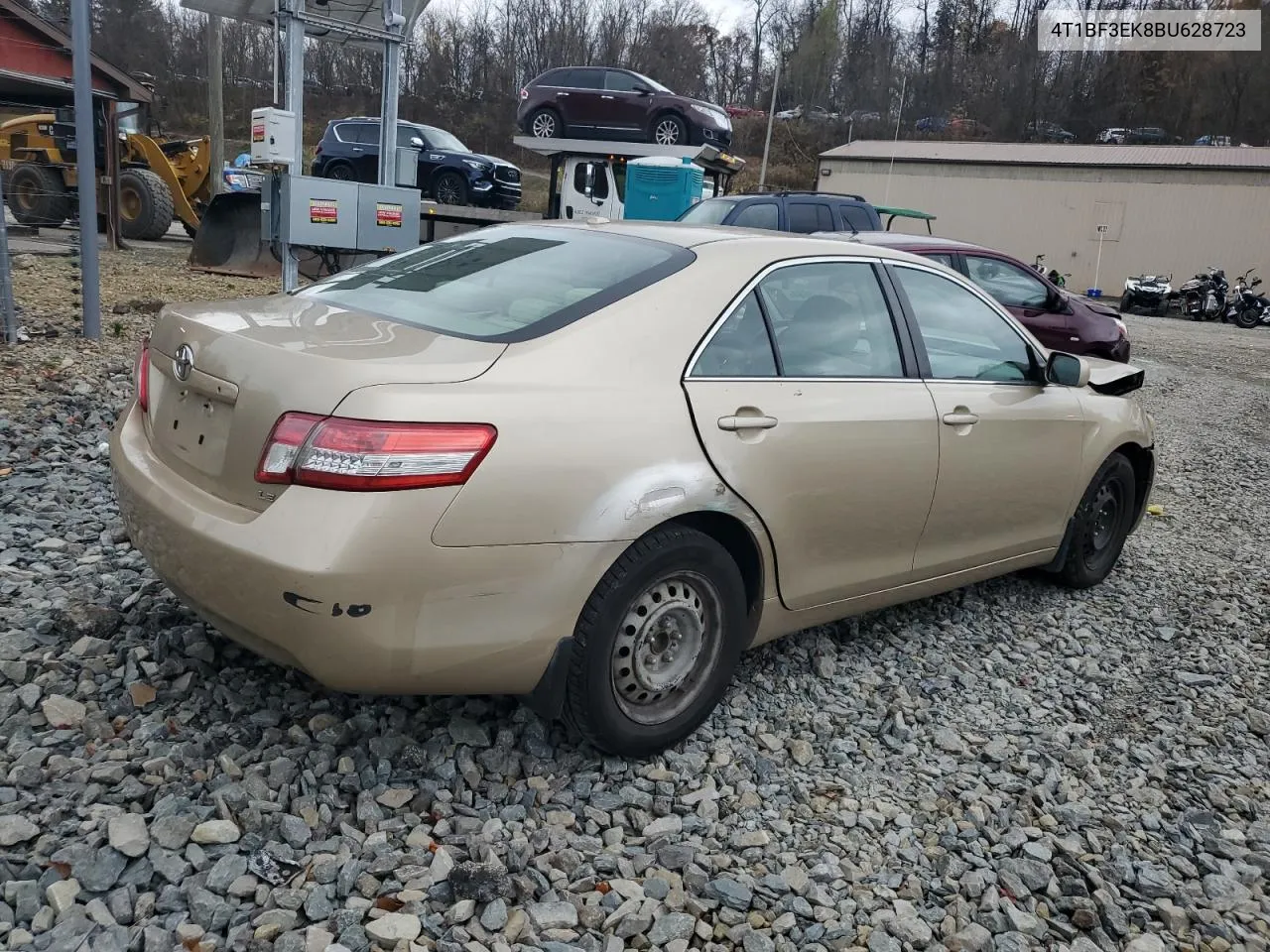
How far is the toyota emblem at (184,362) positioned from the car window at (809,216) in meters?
9.83

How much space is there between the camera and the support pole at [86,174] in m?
7.18

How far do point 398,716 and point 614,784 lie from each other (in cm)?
68

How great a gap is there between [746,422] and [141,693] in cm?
194

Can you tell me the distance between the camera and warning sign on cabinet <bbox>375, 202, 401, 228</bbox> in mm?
9750

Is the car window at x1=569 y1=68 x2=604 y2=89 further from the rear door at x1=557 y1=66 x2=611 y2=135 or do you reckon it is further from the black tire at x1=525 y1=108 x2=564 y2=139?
the black tire at x1=525 y1=108 x2=564 y2=139

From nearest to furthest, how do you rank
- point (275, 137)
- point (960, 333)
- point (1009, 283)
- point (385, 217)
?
point (960, 333)
point (275, 137)
point (385, 217)
point (1009, 283)

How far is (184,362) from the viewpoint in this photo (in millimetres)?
2797

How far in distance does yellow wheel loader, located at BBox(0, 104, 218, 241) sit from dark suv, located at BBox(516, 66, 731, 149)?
637cm

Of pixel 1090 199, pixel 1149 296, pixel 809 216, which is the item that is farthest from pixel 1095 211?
pixel 809 216

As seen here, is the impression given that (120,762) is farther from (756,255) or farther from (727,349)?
(756,255)

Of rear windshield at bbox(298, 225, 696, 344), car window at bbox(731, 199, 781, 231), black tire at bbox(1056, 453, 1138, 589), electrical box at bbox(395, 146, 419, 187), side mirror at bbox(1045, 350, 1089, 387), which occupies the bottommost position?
black tire at bbox(1056, 453, 1138, 589)

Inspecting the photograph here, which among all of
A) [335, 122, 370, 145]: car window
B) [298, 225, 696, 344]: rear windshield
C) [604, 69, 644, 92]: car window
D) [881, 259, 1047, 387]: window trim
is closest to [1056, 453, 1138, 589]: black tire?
[881, 259, 1047, 387]: window trim

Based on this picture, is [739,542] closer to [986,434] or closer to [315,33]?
[986,434]

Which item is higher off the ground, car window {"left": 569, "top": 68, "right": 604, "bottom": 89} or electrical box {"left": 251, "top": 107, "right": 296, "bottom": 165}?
car window {"left": 569, "top": 68, "right": 604, "bottom": 89}
